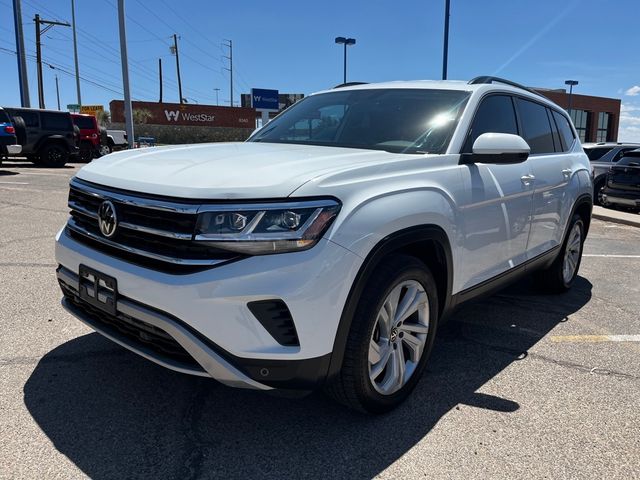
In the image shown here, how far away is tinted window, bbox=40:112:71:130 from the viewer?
17828 millimetres

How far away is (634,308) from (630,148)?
1135cm

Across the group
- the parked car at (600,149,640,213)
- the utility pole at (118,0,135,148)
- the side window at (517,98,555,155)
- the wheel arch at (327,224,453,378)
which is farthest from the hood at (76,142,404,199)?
the utility pole at (118,0,135,148)

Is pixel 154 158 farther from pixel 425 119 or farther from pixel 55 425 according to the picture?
pixel 425 119

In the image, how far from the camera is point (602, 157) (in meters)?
14.7

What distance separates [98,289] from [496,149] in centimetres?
231

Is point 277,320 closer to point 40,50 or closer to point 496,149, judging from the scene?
point 496,149

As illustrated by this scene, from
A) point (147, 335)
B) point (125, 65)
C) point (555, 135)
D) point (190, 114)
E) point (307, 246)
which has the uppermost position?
point (190, 114)

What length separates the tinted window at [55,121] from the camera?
702 inches

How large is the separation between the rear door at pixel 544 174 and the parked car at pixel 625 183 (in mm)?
8760

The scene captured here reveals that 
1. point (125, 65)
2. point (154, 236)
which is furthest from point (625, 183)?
point (125, 65)

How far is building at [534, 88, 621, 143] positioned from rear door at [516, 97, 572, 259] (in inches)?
2184

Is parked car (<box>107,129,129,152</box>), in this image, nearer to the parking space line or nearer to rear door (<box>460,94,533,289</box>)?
rear door (<box>460,94,533,289</box>)

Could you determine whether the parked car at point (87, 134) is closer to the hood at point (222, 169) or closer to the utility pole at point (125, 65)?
Result: the utility pole at point (125, 65)

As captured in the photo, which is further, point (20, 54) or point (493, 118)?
point (20, 54)
